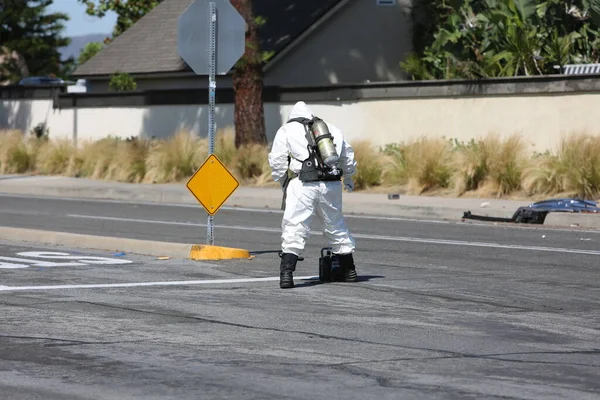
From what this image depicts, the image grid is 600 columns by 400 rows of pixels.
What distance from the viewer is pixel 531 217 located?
62.8 ft

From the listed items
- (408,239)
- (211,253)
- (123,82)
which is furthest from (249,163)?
(211,253)

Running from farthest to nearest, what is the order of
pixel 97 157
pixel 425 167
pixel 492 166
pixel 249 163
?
pixel 97 157 < pixel 249 163 < pixel 425 167 < pixel 492 166

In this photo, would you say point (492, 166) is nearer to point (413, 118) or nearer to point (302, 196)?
point (413, 118)

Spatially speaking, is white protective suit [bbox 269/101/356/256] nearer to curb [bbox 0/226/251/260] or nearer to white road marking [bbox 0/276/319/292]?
white road marking [bbox 0/276/319/292]

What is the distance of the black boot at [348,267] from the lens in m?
11.5

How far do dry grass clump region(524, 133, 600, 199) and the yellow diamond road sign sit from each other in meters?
9.56

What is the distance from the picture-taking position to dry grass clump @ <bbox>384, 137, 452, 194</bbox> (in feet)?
78.7

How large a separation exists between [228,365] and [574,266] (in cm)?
671

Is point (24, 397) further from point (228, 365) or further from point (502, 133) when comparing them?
point (502, 133)

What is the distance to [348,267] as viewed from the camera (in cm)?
1160

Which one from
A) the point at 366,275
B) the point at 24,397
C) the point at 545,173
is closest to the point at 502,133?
the point at 545,173

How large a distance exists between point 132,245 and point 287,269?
11.9ft

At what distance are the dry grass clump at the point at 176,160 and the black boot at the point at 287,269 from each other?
57.6ft

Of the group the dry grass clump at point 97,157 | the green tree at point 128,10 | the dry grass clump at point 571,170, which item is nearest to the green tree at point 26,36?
the green tree at point 128,10
